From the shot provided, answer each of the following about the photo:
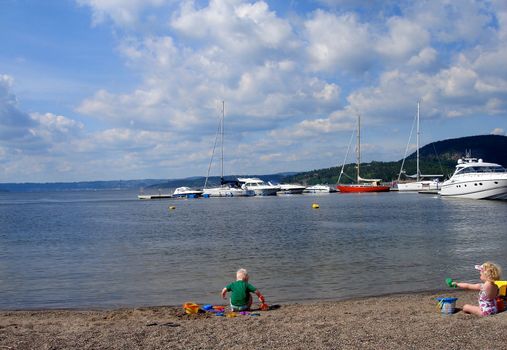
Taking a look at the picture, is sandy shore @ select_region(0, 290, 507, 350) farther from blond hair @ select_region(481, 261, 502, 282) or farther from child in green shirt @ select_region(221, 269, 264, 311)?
blond hair @ select_region(481, 261, 502, 282)

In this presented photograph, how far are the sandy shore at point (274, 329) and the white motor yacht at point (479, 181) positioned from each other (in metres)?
66.4

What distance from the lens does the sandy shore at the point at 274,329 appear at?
10.4 m

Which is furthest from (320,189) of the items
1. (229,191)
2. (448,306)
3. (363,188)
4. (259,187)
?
(448,306)

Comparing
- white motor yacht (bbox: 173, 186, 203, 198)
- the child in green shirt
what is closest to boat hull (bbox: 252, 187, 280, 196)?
white motor yacht (bbox: 173, 186, 203, 198)

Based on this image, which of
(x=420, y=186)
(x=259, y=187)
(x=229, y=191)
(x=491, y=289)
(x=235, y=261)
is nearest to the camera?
(x=491, y=289)

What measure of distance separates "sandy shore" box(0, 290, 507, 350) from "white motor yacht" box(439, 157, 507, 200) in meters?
66.4

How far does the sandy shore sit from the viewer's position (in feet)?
34.3

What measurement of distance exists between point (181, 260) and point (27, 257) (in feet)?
32.7

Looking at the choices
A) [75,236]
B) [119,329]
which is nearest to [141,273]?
[119,329]

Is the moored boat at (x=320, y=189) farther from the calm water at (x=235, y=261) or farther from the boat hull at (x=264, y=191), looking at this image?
the calm water at (x=235, y=261)

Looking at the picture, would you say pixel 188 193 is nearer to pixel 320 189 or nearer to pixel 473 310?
pixel 320 189

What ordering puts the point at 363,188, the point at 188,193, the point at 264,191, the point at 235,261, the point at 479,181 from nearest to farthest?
the point at 235,261 < the point at 479,181 < the point at 264,191 < the point at 188,193 < the point at 363,188

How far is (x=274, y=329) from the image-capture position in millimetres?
11875

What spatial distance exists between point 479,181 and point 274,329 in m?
74.0
